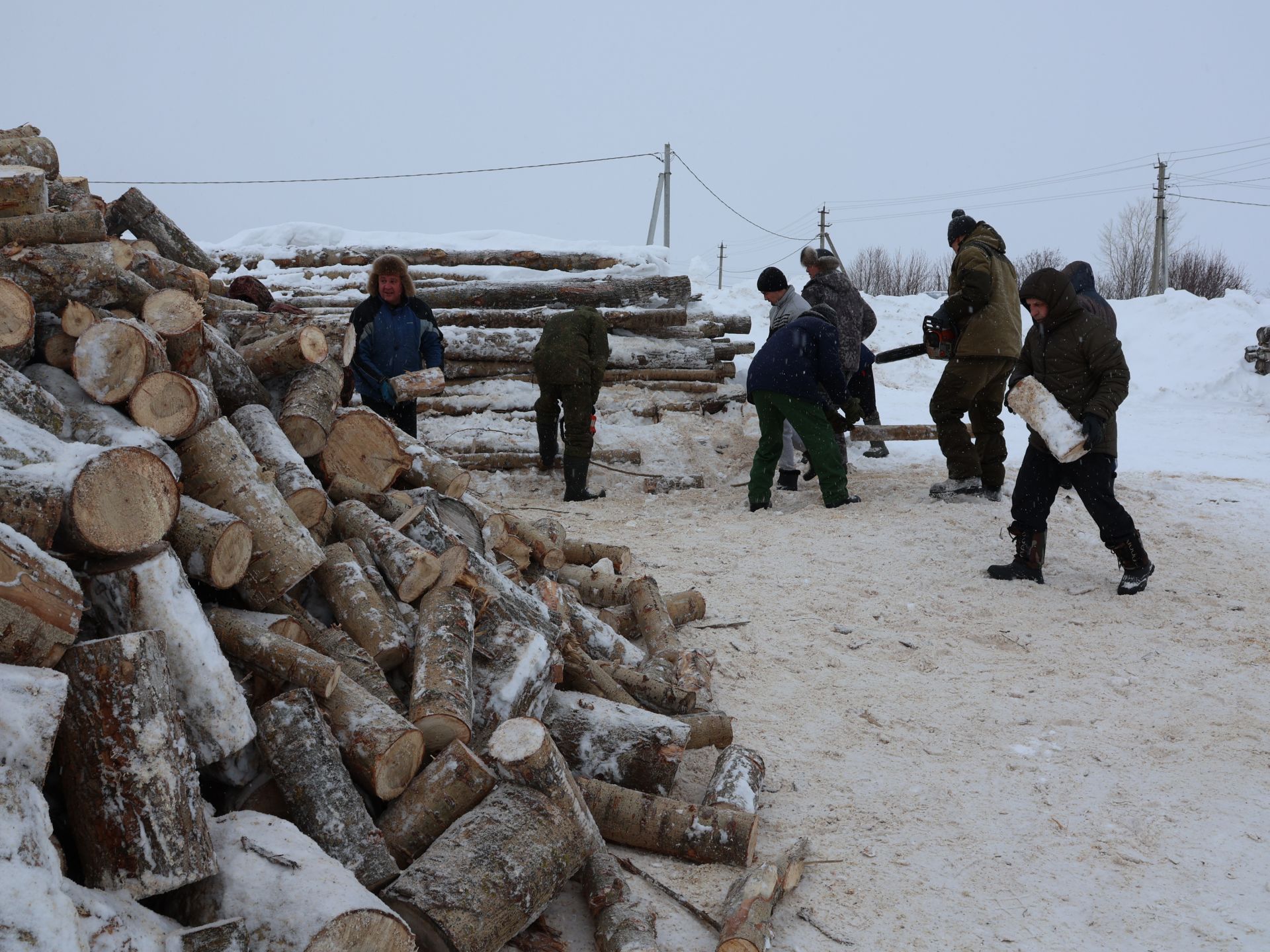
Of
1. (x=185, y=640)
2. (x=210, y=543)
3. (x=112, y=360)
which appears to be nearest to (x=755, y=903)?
(x=185, y=640)

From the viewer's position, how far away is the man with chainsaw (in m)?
7.31

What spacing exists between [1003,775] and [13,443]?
3.62 m

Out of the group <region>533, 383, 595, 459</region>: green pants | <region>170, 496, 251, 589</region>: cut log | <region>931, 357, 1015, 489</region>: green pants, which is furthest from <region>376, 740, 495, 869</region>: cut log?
<region>533, 383, 595, 459</region>: green pants

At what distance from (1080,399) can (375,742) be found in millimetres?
4509

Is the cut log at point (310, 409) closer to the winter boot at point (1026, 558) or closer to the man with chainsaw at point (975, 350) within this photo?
the winter boot at point (1026, 558)

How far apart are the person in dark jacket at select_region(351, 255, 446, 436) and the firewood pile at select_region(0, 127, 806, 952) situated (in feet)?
6.68

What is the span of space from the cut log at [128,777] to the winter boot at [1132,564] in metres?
5.27

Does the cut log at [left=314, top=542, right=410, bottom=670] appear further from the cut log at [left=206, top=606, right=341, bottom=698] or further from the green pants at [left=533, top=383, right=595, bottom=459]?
the green pants at [left=533, top=383, right=595, bottom=459]

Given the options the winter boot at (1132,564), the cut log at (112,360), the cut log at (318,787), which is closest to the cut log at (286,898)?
the cut log at (318,787)

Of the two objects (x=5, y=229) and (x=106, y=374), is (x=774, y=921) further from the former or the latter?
(x=5, y=229)

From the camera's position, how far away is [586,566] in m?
5.68

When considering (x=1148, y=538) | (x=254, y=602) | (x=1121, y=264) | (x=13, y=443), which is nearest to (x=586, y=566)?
(x=254, y=602)

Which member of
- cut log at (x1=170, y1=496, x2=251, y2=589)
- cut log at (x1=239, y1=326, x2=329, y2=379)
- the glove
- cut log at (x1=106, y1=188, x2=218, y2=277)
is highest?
cut log at (x1=106, y1=188, x2=218, y2=277)

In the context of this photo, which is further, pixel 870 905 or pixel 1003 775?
pixel 1003 775
